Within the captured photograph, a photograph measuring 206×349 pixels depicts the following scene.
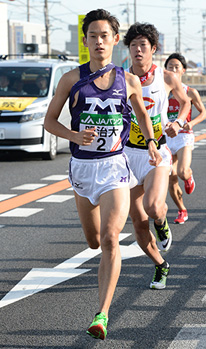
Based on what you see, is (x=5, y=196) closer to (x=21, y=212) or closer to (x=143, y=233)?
(x=21, y=212)

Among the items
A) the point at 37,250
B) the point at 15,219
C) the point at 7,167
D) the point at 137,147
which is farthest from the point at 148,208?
the point at 7,167

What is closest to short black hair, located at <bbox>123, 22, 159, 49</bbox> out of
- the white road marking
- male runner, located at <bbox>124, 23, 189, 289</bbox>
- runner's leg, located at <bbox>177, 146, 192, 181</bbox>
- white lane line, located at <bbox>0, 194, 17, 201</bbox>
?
male runner, located at <bbox>124, 23, 189, 289</bbox>

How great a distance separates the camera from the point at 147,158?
6.38m

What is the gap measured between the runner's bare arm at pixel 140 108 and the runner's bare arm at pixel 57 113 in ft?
1.23

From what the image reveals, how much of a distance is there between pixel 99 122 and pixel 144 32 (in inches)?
63.7

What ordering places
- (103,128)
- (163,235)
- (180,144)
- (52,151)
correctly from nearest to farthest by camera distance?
(103,128) → (163,235) → (180,144) → (52,151)

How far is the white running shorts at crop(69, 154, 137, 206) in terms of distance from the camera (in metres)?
4.98

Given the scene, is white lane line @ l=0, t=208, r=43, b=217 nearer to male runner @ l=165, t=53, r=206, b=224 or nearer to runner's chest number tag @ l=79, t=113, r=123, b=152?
male runner @ l=165, t=53, r=206, b=224

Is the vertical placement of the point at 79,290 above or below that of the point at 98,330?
below

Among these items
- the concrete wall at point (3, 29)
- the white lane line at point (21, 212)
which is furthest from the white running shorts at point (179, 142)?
the concrete wall at point (3, 29)

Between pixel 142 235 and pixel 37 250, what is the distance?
1.86 meters

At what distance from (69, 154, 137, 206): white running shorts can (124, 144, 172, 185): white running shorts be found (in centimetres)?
119

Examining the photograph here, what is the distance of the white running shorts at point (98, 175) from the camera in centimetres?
498

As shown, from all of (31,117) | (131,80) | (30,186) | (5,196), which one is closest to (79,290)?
(131,80)
